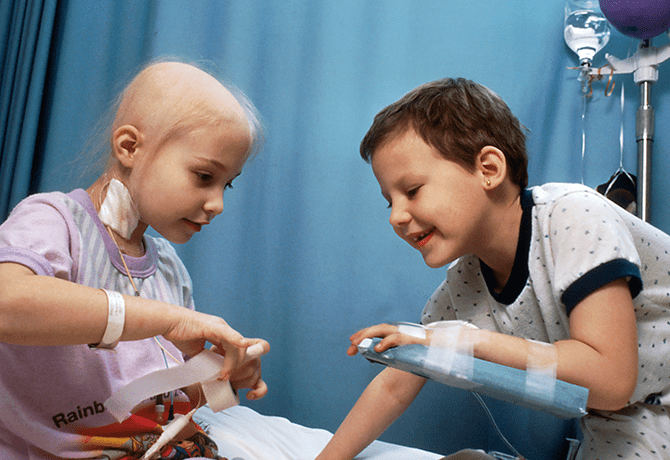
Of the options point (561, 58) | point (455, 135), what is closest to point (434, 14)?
point (561, 58)

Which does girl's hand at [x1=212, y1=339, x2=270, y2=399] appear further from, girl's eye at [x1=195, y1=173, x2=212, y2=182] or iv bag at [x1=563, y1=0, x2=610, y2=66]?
iv bag at [x1=563, y1=0, x2=610, y2=66]

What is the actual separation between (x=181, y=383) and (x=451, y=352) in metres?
0.34

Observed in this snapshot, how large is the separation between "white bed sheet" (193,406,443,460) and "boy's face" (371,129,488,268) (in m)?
0.41

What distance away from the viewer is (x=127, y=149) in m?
0.80

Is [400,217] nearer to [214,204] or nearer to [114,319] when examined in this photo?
[214,204]

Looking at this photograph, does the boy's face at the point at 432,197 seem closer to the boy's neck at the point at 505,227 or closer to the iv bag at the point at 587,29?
the boy's neck at the point at 505,227

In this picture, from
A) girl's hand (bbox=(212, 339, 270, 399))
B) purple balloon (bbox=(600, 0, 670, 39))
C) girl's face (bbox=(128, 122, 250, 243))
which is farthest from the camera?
purple balloon (bbox=(600, 0, 670, 39))

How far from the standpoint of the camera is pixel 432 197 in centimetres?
81

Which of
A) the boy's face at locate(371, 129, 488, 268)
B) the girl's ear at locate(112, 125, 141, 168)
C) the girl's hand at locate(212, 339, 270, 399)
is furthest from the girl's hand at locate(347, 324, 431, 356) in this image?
the girl's ear at locate(112, 125, 141, 168)

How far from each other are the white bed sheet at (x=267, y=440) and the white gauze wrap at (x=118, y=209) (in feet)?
1.34

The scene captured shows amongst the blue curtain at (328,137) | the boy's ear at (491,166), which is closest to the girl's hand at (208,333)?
the boy's ear at (491,166)

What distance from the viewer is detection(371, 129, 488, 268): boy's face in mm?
811

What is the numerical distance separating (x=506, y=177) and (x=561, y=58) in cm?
59

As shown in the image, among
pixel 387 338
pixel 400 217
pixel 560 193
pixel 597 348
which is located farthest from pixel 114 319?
pixel 560 193
